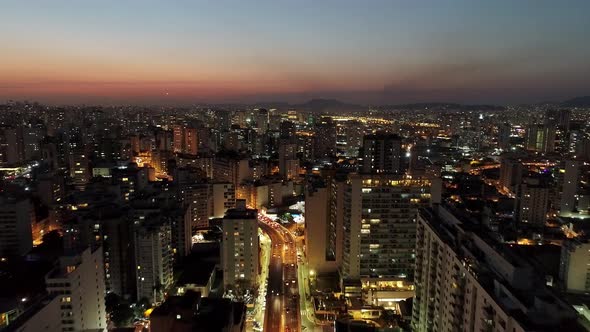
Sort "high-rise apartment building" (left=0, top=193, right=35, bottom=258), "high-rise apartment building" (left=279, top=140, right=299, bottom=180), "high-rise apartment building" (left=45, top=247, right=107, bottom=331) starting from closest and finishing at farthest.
Answer: "high-rise apartment building" (left=45, top=247, right=107, bottom=331) < "high-rise apartment building" (left=0, top=193, right=35, bottom=258) < "high-rise apartment building" (left=279, top=140, right=299, bottom=180)

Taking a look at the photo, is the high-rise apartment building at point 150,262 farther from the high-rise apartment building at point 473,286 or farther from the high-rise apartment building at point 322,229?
the high-rise apartment building at point 473,286

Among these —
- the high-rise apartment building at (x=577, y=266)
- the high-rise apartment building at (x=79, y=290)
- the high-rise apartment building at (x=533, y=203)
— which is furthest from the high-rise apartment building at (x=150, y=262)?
the high-rise apartment building at (x=533, y=203)

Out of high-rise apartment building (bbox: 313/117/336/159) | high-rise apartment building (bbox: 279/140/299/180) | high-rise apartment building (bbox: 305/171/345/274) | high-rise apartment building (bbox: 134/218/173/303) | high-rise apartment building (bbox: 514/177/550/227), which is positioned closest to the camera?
high-rise apartment building (bbox: 134/218/173/303)

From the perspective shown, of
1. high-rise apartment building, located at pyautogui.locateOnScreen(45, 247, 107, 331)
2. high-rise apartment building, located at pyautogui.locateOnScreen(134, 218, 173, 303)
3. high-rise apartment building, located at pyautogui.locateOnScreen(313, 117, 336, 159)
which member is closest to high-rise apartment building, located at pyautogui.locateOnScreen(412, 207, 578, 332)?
high-rise apartment building, located at pyautogui.locateOnScreen(45, 247, 107, 331)

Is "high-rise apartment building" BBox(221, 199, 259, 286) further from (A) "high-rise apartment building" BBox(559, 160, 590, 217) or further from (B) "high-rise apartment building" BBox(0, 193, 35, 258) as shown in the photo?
(A) "high-rise apartment building" BBox(559, 160, 590, 217)

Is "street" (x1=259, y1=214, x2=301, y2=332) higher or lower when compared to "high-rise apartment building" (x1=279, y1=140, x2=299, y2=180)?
lower

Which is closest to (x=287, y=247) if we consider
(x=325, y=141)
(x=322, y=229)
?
(x=322, y=229)

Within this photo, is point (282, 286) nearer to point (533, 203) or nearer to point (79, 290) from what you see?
point (79, 290)
